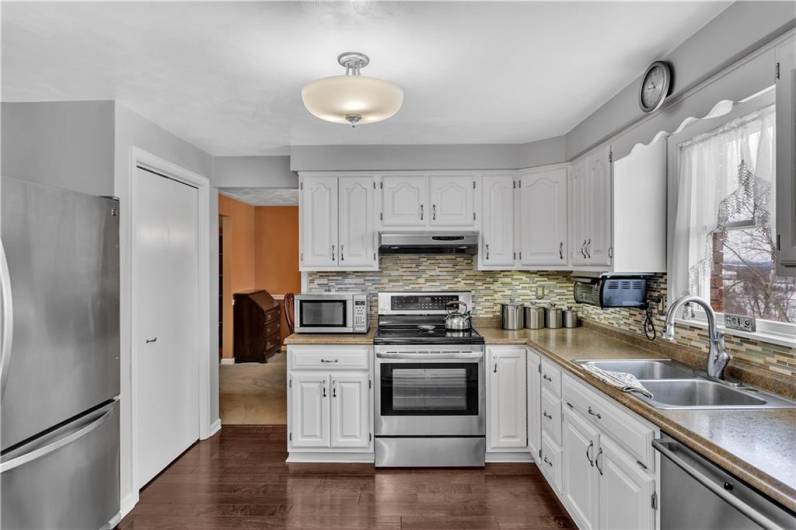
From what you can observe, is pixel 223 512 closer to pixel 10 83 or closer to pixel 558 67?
pixel 10 83

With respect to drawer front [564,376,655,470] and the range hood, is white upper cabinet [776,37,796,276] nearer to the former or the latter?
drawer front [564,376,655,470]

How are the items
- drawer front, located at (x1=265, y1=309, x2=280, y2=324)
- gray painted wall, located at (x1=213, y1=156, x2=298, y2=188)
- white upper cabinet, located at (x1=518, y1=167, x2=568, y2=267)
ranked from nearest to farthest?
white upper cabinet, located at (x1=518, y1=167, x2=568, y2=267) → gray painted wall, located at (x1=213, y1=156, x2=298, y2=188) → drawer front, located at (x1=265, y1=309, x2=280, y2=324)

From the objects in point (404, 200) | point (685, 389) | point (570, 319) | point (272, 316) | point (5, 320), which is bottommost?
point (272, 316)

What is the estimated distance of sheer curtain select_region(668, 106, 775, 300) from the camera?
1.96 m

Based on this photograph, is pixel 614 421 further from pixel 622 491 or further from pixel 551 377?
pixel 551 377

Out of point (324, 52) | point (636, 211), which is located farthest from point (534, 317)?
point (324, 52)

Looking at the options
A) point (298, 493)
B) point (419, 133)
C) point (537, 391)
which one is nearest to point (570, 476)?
point (537, 391)

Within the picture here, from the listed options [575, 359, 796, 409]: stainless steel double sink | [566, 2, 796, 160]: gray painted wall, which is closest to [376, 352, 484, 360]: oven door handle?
[575, 359, 796, 409]: stainless steel double sink

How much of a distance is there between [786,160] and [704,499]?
40.8 inches

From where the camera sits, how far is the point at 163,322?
3168 mm

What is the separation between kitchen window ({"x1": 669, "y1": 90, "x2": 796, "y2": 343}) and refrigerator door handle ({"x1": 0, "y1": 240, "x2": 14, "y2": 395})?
9.53 ft

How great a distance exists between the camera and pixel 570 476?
2.42m

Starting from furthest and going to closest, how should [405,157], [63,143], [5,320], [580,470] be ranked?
[405,157] → [63,143] → [580,470] → [5,320]

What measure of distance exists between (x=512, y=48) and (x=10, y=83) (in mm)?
2507
